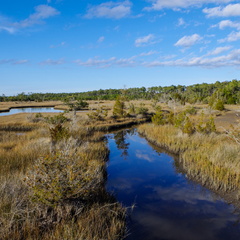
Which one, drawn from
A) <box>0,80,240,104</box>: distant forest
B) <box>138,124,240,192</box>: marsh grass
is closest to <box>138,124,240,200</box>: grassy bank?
<box>138,124,240,192</box>: marsh grass

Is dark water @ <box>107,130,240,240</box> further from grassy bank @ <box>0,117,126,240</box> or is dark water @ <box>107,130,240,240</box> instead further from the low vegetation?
grassy bank @ <box>0,117,126,240</box>

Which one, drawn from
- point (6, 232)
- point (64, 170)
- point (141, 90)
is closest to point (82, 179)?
point (64, 170)

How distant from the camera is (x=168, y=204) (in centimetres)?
796

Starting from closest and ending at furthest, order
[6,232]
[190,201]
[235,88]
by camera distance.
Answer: [6,232]
[190,201]
[235,88]

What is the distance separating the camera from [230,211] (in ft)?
24.3

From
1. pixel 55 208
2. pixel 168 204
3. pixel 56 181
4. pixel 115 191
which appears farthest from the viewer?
pixel 115 191

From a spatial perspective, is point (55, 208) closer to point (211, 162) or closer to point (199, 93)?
point (211, 162)

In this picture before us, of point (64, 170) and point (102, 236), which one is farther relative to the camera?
point (64, 170)

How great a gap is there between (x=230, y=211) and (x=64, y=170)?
6.14m

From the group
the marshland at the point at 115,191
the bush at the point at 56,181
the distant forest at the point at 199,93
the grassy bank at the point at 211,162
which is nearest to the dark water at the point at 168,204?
the marshland at the point at 115,191

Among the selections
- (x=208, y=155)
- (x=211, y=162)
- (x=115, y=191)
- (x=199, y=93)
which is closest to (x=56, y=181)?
(x=115, y=191)

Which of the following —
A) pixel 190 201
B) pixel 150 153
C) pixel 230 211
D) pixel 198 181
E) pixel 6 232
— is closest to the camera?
pixel 6 232

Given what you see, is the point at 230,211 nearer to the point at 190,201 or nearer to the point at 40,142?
the point at 190,201

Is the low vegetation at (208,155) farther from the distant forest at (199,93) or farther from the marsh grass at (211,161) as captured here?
the distant forest at (199,93)
